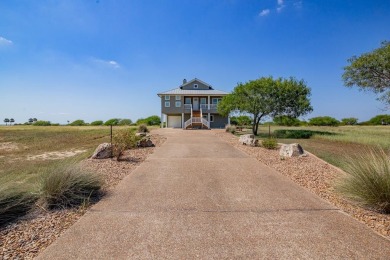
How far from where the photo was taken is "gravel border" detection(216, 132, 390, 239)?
3.84 metres

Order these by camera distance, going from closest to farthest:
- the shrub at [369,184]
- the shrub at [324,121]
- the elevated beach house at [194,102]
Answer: the shrub at [369,184], the elevated beach house at [194,102], the shrub at [324,121]

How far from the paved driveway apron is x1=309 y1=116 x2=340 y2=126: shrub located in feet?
181

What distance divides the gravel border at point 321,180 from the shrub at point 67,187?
4909 mm

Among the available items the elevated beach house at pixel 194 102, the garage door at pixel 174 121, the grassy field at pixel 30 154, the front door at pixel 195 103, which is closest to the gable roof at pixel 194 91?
the elevated beach house at pixel 194 102

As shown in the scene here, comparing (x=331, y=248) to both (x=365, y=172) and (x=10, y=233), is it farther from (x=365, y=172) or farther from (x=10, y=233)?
(x=10, y=233)

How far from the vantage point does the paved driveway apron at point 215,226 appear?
9.64ft

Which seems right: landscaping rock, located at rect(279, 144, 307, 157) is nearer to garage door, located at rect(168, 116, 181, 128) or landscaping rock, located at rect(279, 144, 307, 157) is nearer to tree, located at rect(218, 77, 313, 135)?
tree, located at rect(218, 77, 313, 135)

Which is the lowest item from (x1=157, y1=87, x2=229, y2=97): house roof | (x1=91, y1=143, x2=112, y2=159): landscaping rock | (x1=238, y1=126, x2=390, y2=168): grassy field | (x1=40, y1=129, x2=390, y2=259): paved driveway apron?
(x1=40, y1=129, x2=390, y2=259): paved driveway apron

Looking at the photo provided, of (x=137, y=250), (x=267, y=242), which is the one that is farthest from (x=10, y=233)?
(x=267, y=242)

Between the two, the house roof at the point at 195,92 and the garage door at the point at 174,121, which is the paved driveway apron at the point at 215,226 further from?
the garage door at the point at 174,121

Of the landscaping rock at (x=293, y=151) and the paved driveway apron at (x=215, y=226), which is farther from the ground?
the landscaping rock at (x=293, y=151)

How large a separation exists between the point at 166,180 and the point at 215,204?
208 cm

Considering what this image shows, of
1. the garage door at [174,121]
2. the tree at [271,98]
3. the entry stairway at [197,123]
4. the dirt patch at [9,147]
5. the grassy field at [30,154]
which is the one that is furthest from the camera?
the garage door at [174,121]

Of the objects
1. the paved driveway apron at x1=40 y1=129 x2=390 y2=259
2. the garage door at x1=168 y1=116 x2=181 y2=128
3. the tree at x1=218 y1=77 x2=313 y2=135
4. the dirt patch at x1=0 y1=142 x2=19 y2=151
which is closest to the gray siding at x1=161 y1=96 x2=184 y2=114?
the garage door at x1=168 y1=116 x2=181 y2=128
